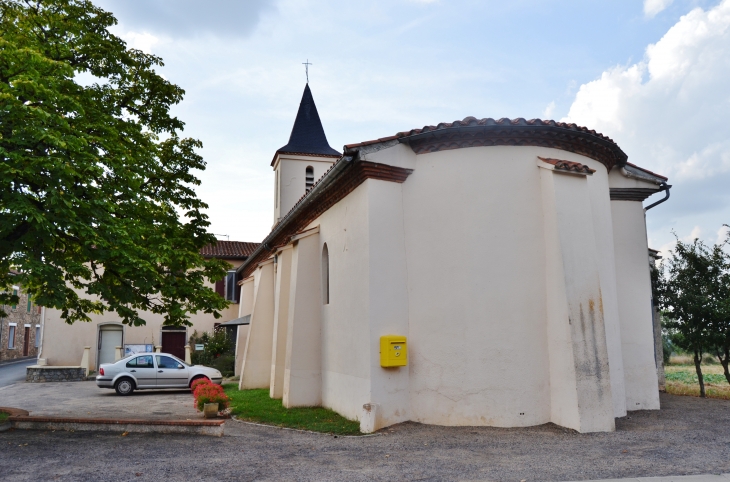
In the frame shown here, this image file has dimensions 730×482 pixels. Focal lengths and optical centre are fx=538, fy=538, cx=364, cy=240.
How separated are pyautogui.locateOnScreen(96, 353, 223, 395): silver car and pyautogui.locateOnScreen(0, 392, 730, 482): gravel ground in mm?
8641

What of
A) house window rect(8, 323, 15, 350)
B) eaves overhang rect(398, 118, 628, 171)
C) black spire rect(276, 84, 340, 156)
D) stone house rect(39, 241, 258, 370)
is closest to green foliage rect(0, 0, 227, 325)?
eaves overhang rect(398, 118, 628, 171)

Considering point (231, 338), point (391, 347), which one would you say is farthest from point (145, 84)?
point (231, 338)

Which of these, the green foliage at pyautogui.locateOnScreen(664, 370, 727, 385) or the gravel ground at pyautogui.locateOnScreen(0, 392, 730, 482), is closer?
the gravel ground at pyautogui.locateOnScreen(0, 392, 730, 482)

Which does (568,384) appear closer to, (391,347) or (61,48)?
(391,347)

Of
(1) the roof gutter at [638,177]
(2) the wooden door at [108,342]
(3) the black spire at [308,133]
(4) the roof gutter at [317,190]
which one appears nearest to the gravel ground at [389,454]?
(4) the roof gutter at [317,190]

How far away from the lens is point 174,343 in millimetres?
29578

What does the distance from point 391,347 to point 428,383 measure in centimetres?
100

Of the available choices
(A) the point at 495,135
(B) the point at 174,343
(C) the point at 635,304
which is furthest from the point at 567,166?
(B) the point at 174,343

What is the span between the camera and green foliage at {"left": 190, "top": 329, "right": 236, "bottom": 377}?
26047 mm

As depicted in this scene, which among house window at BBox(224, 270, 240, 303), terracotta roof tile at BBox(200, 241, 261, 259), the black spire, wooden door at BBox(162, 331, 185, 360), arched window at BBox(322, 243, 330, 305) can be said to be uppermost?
the black spire

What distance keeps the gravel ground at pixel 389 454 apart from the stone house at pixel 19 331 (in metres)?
33.5

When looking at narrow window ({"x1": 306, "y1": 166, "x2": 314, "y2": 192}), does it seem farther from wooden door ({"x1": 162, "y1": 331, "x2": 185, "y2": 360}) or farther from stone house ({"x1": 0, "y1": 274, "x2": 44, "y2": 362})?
stone house ({"x1": 0, "y1": 274, "x2": 44, "y2": 362})

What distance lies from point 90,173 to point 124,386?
10.9 meters

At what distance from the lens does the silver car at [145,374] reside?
60.6 feet
